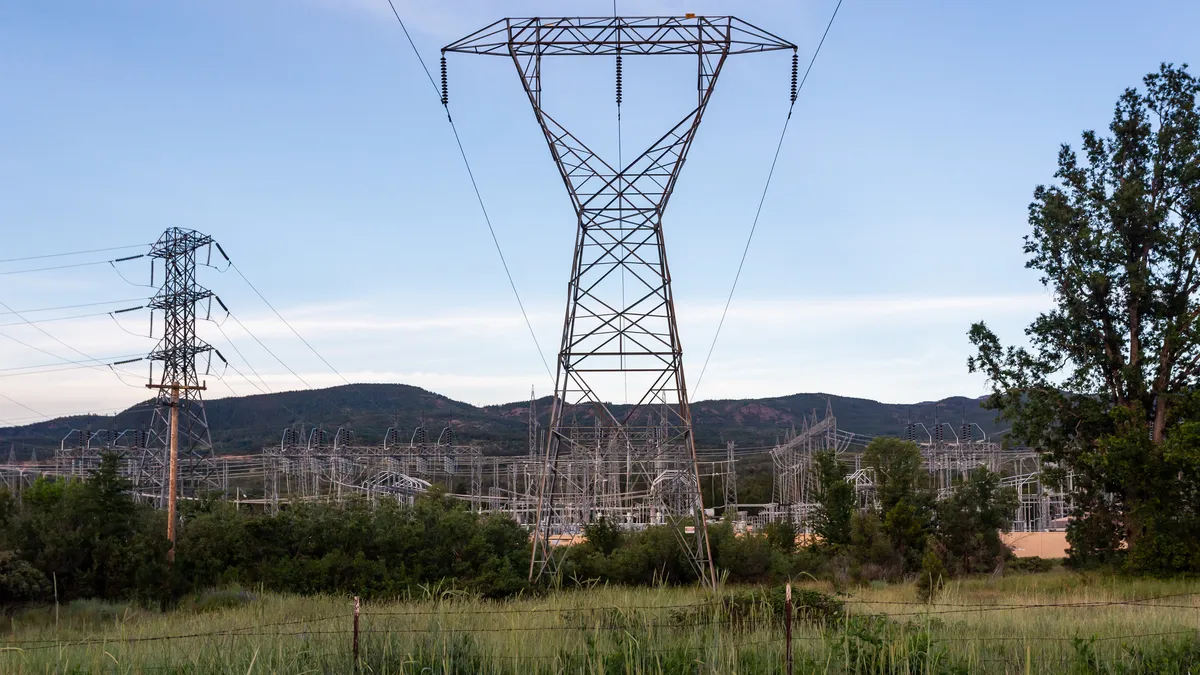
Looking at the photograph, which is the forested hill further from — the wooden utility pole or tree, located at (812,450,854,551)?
the wooden utility pole

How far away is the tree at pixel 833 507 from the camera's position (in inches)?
1246

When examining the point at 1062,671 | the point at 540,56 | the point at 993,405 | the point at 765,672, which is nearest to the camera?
the point at 765,672

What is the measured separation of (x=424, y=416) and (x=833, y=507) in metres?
114

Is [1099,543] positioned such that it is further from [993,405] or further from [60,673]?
[60,673]

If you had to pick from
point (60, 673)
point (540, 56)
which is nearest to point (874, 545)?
point (540, 56)

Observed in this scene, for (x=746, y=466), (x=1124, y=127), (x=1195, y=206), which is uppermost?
(x=1124, y=127)

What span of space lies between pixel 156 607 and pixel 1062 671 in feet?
60.3

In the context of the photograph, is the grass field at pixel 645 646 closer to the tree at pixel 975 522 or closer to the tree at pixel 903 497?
the tree at pixel 903 497

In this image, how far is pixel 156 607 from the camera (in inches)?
864

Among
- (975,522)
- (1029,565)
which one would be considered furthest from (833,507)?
(1029,565)

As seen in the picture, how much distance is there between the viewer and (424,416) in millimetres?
142125

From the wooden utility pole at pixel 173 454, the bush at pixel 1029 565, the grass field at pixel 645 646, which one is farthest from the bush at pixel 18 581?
the bush at pixel 1029 565

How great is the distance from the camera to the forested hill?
5640 inches

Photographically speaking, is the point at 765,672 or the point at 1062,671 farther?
the point at 1062,671
